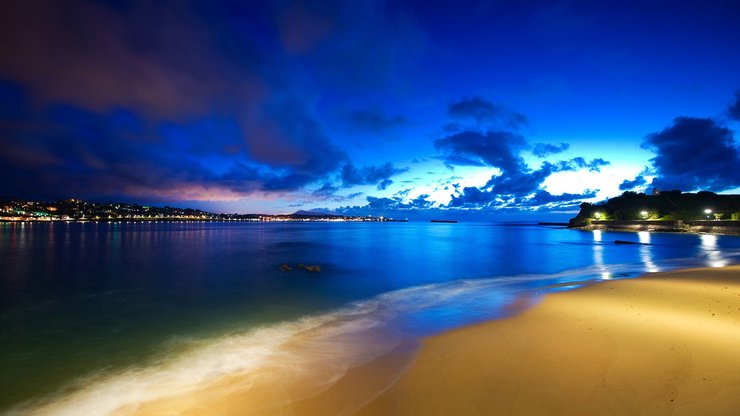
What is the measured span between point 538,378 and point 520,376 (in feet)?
0.93

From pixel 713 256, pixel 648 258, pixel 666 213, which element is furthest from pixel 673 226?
pixel 648 258

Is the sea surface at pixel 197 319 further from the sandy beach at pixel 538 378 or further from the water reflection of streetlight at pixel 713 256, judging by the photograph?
the water reflection of streetlight at pixel 713 256

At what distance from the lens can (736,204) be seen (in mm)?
77812

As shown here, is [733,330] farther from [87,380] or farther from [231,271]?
[231,271]

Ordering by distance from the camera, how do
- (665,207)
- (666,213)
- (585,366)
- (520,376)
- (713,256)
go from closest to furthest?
1. (520,376)
2. (585,366)
3. (713,256)
4. (666,213)
5. (665,207)

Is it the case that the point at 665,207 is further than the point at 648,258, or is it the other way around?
the point at 665,207

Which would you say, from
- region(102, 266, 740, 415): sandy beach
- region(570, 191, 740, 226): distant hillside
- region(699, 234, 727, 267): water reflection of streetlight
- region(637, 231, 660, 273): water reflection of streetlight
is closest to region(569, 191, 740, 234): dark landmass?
region(570, 191, 740, 226): distant hillside

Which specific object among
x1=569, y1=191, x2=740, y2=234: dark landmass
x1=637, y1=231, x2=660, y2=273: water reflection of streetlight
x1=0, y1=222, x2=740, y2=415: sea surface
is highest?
x1=569, y1=191, x2=740, y2=234: dark landmass

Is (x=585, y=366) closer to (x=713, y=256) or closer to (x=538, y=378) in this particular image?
(x=538, y=378)

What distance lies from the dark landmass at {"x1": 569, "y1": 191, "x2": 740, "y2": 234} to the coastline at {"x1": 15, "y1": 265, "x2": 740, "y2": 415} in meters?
75.7

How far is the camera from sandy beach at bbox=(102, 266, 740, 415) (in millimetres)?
5066

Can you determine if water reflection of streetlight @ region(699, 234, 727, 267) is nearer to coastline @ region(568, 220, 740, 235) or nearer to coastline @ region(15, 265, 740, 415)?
coastline @ region(15, 265, 740, 415)

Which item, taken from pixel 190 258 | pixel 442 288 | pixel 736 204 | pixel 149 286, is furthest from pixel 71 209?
pixel 736 204

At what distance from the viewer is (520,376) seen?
595 cm
